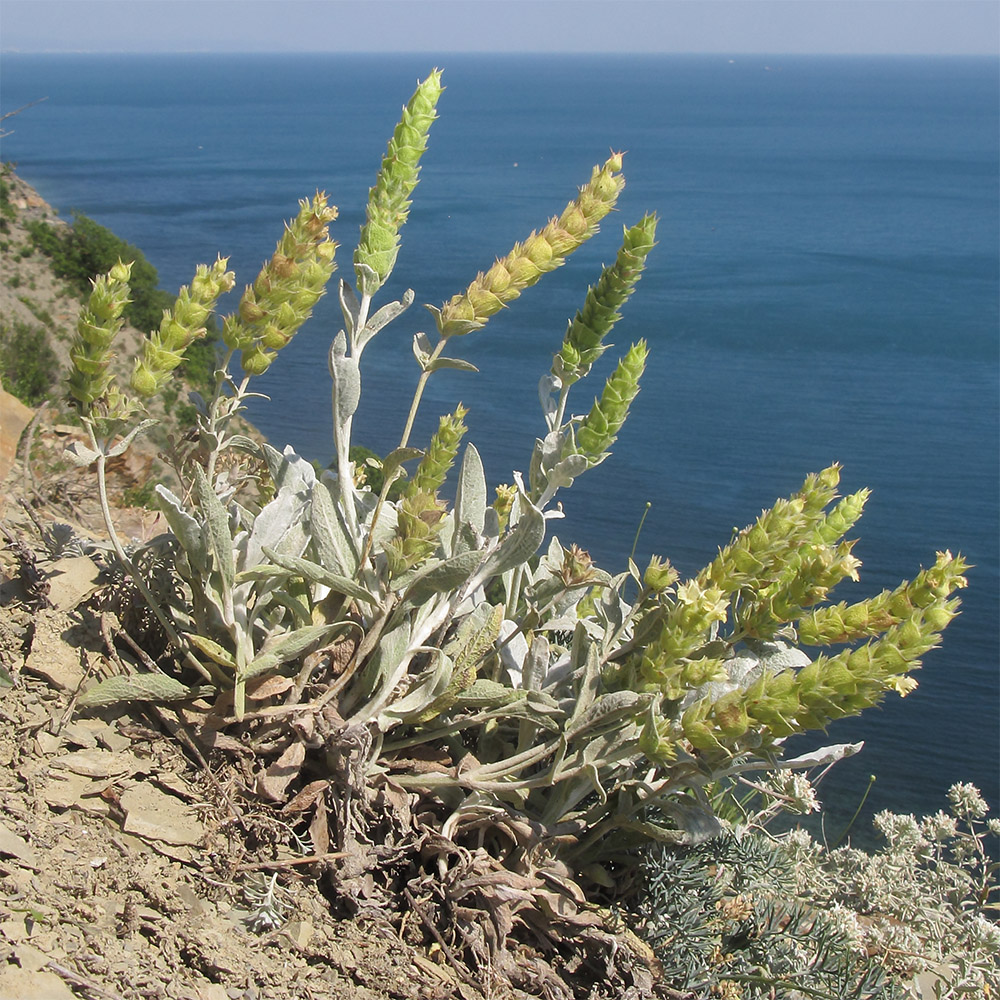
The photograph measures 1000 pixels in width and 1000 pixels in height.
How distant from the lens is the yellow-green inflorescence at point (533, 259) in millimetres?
2154

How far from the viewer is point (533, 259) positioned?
2189mm

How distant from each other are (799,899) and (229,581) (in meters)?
1.70

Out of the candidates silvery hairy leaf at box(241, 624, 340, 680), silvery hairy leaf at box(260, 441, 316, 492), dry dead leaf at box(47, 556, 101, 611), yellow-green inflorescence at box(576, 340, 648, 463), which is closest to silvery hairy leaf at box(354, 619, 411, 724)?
silvery hairy leaf at box(241, 624, 340, 680)

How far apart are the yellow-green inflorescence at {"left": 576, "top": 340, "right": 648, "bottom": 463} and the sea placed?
169cm

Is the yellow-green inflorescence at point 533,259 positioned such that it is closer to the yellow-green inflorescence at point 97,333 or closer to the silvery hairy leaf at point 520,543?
the silvery hairy leaf at point 520,543

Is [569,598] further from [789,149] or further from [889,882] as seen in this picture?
[789,149]

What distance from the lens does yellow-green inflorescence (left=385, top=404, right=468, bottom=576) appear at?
6.71 ft

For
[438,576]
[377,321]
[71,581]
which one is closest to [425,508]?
[438,576]

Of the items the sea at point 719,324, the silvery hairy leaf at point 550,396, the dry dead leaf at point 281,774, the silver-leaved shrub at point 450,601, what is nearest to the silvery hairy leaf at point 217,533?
the silver-leaved shrub at point 450,601

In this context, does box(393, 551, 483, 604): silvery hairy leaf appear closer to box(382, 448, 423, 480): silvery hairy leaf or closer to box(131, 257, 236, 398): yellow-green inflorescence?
box(382, 448, 423, 480): silvery hairy leaf

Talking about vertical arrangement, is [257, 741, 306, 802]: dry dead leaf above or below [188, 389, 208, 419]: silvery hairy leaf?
below

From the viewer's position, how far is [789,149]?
302 feet

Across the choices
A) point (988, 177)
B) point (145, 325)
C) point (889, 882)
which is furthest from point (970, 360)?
point (988, 177)

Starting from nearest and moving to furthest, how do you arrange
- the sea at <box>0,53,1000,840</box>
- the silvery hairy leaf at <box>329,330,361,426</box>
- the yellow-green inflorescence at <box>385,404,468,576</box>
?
the yellow-green inflorescence at <box>385,404,468,576</box>
the silvery hairy leaf at <box>329,330,361,426</box>
the sea at <box>0,53,1000,840</box>
